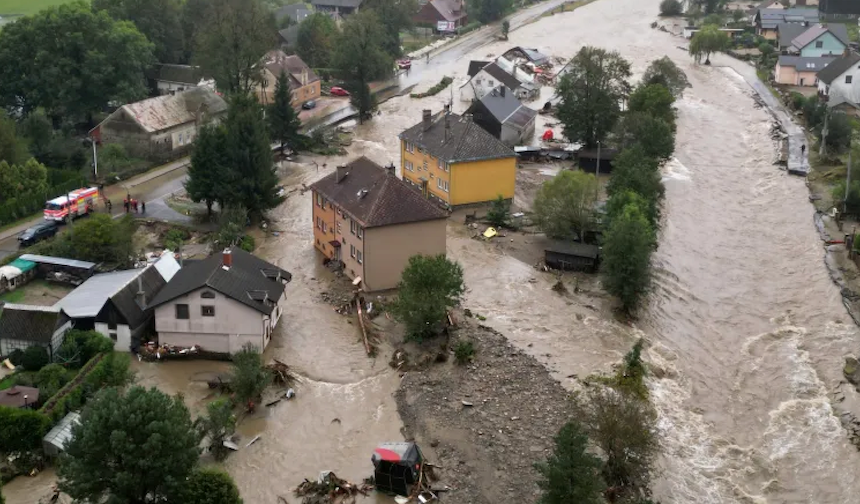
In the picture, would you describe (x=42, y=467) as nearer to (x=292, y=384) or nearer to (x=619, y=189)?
(x=292, y=384)

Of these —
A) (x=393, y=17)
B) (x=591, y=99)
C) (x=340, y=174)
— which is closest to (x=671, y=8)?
(x=393, y=17)

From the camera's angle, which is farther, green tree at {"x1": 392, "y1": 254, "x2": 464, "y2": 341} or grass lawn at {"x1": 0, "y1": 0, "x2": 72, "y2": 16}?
grass lawn at {"x1": 0, "y1": 0, "x2": 72, "y2": 16}

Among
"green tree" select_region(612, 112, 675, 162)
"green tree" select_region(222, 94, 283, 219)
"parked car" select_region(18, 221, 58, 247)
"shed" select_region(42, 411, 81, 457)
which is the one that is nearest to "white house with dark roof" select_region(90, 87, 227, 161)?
"green tree" select_region(222, 94, 283, 219)

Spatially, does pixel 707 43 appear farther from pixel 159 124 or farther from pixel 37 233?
pixel 37 233

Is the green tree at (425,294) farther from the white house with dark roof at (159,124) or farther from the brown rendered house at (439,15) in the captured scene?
the brown rendered house at (439,15)

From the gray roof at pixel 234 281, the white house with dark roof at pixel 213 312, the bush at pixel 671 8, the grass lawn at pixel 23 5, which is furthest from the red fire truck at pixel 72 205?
the bush at pixel 671 8

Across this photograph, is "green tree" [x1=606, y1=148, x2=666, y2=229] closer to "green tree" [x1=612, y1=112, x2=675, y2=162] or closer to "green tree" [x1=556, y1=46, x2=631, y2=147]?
"green tree" [x1=612, y1=112, x2=675, y2=162]

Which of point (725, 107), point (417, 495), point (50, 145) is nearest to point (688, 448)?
point (417, 495)
